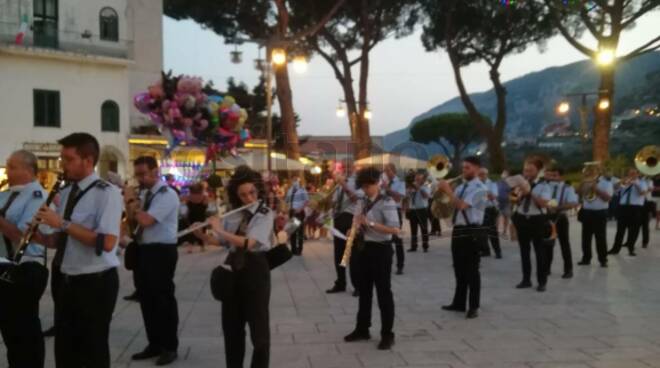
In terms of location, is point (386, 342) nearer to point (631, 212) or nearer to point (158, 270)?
point (158, 270)

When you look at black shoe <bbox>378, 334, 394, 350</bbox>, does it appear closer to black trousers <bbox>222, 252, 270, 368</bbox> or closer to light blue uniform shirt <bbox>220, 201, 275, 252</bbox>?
black trousers <bbox>222, 252, 270, 368</bbox>

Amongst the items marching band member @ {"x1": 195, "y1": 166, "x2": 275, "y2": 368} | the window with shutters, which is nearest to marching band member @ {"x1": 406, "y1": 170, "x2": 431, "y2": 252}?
marching band member @ {"x1": 195, "y1": 166, "x2": 275, "y2": 368}

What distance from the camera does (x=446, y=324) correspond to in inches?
263

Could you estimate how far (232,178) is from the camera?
449 centimetres

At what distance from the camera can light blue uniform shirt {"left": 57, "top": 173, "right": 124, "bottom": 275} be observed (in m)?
3.77

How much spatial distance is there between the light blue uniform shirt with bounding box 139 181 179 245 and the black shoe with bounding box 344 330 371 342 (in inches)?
74.0

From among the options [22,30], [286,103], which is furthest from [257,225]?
[22,30]

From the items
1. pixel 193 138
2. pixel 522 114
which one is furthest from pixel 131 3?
pixel 522 114

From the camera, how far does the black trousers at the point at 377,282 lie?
579 centimetres

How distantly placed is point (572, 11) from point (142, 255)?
22697 millimetres

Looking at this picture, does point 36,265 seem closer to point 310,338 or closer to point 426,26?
point 310,338

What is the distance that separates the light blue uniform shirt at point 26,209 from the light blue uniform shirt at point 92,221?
50 centimetres

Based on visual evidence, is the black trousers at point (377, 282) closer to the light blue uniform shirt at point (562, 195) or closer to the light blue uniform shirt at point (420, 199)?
the light blue uniform shirt at point (562, 195)

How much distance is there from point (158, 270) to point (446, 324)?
3.10 metres
